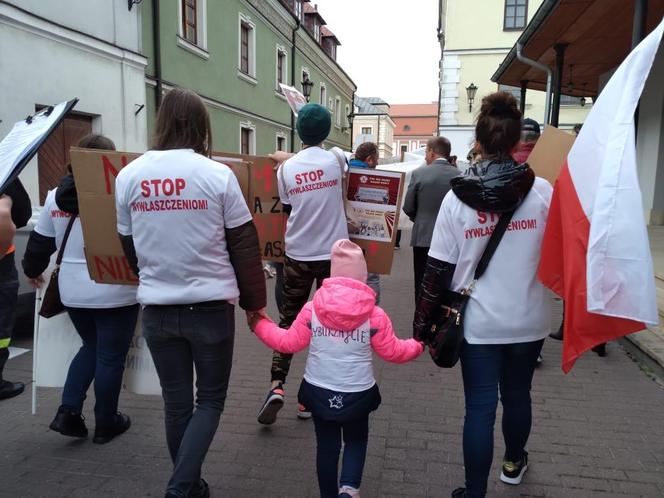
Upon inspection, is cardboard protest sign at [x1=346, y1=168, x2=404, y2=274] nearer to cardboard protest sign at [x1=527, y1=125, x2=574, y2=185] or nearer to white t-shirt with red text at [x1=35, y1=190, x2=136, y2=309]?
cardboard protest sign at [x1=527, y1=125, x2=574, y2=185]

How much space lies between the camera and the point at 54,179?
9.95 metres

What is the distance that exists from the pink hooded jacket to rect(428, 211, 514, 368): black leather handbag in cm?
10

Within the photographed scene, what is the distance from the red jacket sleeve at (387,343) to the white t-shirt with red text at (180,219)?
654 millimetres

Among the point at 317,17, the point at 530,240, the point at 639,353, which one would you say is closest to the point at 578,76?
the point at 639,353

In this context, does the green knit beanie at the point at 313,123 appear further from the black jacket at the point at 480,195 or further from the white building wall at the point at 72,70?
the white building wall at the point at 72,70

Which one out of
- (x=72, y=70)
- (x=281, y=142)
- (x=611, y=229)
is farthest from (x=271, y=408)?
(x=281, y=142)

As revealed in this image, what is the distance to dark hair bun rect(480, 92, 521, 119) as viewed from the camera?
2404mm

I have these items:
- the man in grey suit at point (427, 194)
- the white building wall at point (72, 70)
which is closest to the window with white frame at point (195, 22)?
the white building wall at point (72, 70)

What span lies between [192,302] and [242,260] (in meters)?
0.27

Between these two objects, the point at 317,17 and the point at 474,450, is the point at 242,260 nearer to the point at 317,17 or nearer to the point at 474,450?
the point at 474,450

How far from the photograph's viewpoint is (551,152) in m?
2.83

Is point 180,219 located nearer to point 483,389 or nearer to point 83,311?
point 83,311

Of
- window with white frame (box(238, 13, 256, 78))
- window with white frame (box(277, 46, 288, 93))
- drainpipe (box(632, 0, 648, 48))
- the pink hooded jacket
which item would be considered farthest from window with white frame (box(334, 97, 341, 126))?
the pink hooded jacket

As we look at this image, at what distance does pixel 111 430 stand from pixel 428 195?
3255 mm
